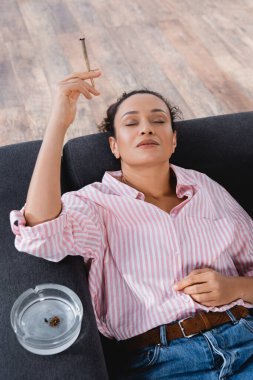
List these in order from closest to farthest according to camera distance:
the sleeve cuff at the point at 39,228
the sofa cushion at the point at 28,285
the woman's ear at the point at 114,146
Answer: the sofa cushion at the point at 28,285
the sleeve cuff at the point at 39,228
the woman's ear at the point at 114,146

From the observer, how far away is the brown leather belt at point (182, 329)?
4.00 ft

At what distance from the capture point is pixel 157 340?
1220 mm

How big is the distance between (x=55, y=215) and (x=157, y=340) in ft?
1.34

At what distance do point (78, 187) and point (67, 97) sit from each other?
0.31 m

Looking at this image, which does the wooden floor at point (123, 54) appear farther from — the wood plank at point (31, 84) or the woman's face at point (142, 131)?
the woman's face at point (142, 131)

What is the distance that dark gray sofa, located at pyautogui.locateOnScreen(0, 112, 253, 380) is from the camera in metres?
1.02

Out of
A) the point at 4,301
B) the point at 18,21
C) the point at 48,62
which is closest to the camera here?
the point at 4,301

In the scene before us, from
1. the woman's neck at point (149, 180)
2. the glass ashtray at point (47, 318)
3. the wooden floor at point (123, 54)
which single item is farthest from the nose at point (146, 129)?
the wooden floor at point (123, 54)

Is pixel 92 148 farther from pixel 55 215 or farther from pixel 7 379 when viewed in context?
pixel 7 379

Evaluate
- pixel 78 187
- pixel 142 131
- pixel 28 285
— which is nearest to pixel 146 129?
pixel 142 131

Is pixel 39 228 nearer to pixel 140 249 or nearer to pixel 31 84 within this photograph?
pixel 140 249

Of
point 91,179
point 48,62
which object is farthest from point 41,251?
point 48,62

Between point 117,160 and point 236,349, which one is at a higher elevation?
point 117,160

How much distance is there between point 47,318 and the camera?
1.09 m
